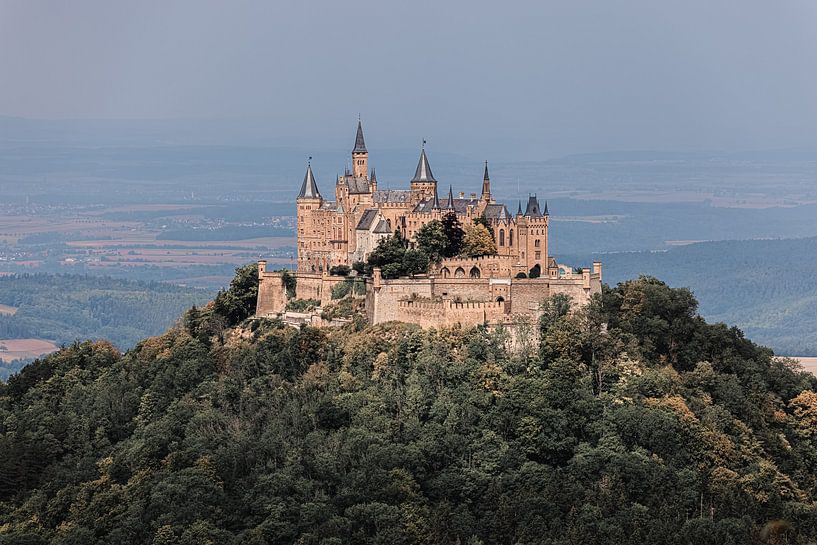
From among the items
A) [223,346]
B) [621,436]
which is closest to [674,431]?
[621,436]

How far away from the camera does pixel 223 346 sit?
6800 cm

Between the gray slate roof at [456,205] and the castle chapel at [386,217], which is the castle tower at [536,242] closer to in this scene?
the castle chapel at [386,217]

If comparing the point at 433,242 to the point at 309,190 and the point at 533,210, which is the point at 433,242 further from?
the point at 309,190

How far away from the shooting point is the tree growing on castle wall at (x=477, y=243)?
67.1m

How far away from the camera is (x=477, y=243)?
221 feet

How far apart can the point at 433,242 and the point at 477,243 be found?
6.17 ft

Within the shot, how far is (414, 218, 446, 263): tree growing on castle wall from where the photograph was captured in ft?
218

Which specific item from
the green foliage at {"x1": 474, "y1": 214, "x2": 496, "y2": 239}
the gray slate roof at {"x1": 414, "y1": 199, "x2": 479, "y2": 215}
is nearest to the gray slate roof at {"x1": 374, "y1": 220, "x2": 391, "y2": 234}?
the gray slate roof at {"x1": 414, "y1": 199, "x2": 479, "y2": 215}

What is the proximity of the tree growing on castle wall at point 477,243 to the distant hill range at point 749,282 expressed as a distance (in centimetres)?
6809

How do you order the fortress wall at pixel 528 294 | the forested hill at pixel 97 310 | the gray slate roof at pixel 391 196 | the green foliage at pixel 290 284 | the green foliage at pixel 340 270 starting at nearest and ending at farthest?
the fortress wall at pixel 528 294 < the green foliage at pixel 340 270 < the green foliage at pixel 290 284 < the gray slate roof at pixel 391 196 < the forested hill at pixel 97 310

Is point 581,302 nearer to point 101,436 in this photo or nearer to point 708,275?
point 101,436

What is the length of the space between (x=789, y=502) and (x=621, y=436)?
592cm

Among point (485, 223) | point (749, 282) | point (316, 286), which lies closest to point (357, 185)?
point (316, 286)

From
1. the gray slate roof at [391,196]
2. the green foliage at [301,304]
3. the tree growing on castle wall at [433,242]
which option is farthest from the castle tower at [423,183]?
the green foliage at [301,304]
